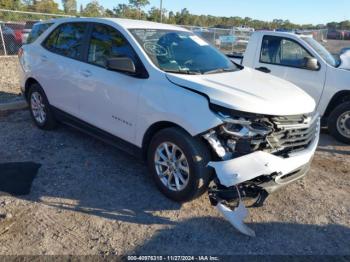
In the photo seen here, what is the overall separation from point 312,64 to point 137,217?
4450 mm

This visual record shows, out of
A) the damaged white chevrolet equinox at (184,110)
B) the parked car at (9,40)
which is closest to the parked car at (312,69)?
the damaged white chevrolet equinox at (184,110)

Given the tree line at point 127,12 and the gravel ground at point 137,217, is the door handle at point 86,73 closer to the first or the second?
the gravel ground at point 137,217

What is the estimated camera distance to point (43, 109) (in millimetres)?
5590

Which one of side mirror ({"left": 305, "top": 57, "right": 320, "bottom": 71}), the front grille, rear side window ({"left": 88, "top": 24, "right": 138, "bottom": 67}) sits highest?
rear side window ({"left": 88, "top": 24, "right": 138, "bottom": 67})

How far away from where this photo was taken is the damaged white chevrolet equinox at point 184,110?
10.5 ft

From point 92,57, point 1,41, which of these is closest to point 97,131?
point 92,57

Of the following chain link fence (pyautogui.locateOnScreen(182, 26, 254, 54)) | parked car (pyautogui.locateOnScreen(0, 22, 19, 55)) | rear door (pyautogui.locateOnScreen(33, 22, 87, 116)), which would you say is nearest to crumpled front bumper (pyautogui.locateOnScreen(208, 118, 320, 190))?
rear door (pyautogui.locateOnScreen(33, 22, 87, 116))

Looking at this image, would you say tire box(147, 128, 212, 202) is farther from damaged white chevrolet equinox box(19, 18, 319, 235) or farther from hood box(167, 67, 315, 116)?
hood box(167, 67, 315, 116)

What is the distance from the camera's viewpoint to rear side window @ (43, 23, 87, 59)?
4.79 meters

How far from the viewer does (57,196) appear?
3756 millimetres

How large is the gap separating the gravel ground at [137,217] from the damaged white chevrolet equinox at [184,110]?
0.27 meters

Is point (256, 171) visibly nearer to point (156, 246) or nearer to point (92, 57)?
point (156, 246)

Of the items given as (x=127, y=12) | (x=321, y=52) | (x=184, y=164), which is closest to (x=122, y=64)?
(x=184, y=164)

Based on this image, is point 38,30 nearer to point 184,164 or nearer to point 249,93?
point 184,164
